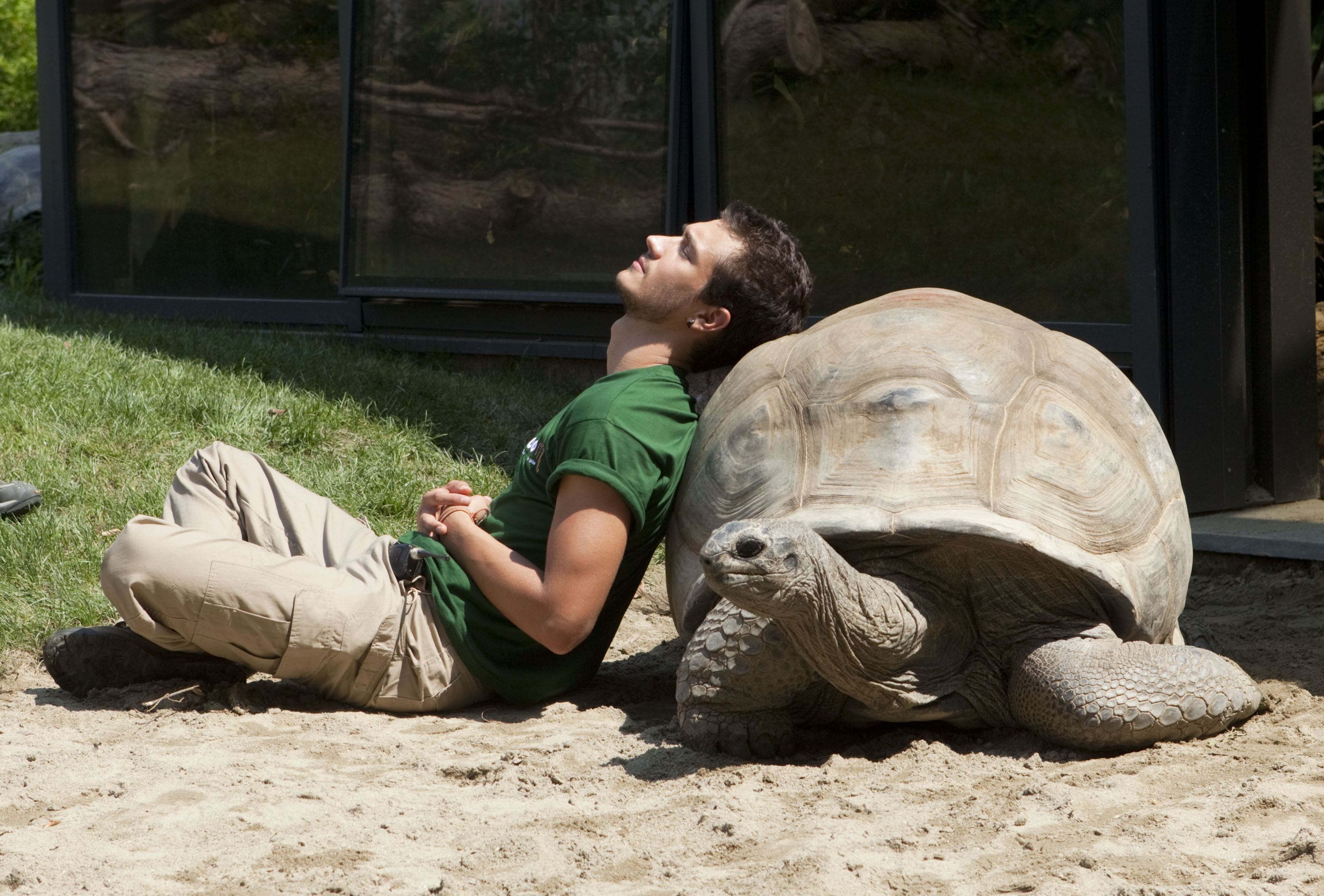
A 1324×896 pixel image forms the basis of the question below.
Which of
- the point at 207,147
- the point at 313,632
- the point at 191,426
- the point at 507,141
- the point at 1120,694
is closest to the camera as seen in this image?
the point at 1120,694

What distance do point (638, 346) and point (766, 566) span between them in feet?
3.31

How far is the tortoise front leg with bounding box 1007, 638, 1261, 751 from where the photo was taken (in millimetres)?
2348

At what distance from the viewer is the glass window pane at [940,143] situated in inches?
180

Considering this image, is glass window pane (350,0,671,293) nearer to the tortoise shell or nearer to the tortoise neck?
the tortoise shell

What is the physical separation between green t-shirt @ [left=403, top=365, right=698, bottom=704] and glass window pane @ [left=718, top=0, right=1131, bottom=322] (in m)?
2.28

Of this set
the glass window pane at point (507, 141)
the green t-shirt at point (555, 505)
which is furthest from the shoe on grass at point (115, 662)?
the glass window pane at point (507, 141)

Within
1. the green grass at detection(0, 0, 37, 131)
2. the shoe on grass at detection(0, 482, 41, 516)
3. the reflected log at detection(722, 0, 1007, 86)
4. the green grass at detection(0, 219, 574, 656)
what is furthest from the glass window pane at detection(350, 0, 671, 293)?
the green grass at detection(0, 0, 37, 131)

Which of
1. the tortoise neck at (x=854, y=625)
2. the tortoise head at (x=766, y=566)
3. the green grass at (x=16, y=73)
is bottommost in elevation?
the tortoise neck at (x=854, y=625)

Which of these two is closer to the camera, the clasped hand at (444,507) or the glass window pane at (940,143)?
the clasped hand at (444,507)

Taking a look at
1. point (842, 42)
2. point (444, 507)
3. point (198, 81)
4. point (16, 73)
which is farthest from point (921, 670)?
point (16, 73)

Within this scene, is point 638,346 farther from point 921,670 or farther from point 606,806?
point 606,806

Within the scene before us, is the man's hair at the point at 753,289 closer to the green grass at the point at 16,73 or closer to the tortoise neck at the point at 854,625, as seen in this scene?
the tortoise neck at the point at 854,625

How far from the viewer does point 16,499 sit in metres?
3.93

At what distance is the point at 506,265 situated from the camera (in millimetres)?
6625
